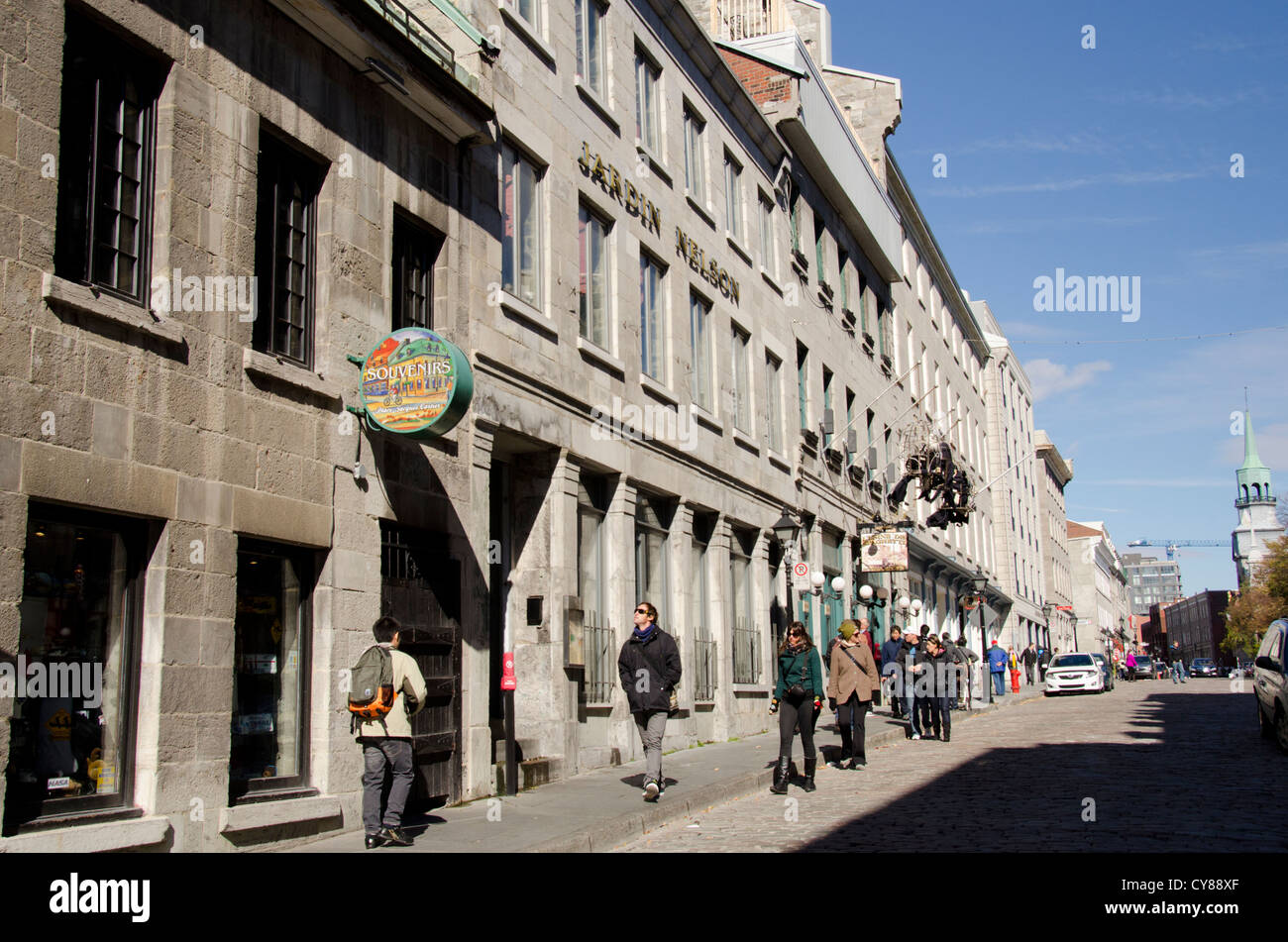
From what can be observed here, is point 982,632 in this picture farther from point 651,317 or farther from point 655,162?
point 655,162

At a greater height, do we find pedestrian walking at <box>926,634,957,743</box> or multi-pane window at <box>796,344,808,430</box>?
multi-pane window at <box>796,344,808,430</box>

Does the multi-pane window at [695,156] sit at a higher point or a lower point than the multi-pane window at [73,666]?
higher

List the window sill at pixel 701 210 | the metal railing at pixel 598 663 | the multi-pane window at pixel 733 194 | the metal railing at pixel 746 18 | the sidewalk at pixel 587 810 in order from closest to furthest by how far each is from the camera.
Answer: the sidewalk at pixel 587 810 → the metal railing at pixel 598 663 → the window sill at pixel 701 210 → the multi-pane window at pixel 733 194 → the metal railing at pixel 746 18

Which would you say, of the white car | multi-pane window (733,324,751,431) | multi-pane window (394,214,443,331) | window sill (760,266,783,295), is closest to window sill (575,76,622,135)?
multi-pane window (394,214,443,331)

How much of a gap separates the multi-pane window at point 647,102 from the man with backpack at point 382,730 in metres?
11.8

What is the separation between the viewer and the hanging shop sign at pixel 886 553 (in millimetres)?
28516

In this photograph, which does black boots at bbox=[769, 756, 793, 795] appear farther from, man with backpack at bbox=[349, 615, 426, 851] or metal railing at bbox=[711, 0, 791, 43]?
metal railing at bbox=[711, 0, 791, 43]

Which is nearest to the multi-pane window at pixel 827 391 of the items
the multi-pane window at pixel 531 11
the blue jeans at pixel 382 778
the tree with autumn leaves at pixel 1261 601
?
the multi-pane window at pixel 531 11

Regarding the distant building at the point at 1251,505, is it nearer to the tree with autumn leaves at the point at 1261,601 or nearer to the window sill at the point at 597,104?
the tree with autumn leaves at the point at 1261,601

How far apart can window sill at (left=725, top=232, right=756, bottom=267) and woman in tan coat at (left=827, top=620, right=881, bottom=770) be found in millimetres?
8522

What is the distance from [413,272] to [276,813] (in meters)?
5.76

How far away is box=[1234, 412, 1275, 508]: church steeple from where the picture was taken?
175 metres

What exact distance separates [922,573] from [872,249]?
11.2 m
